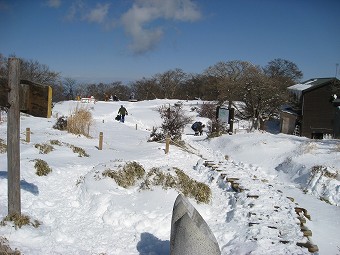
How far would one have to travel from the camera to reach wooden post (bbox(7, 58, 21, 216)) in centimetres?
494

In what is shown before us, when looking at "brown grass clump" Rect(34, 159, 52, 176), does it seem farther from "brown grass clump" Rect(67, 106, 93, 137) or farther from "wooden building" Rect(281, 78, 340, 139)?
"wooden building" Rect(281, 78, 340, 139)

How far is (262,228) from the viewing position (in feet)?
19.3

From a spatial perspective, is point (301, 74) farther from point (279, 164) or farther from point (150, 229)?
point (150, 229)

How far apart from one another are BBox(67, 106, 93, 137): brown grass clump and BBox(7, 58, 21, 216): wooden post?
12509mm

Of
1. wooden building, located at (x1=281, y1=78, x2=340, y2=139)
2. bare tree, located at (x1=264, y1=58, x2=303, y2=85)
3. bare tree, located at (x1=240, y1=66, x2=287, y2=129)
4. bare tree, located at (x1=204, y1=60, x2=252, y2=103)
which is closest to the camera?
wooden building, located at (x1=281, y1=78, x2=340, y2=139)

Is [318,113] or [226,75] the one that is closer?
[318,113]

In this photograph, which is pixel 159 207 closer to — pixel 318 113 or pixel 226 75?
pixel 318 113

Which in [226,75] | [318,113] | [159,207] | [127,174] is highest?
[226,75]

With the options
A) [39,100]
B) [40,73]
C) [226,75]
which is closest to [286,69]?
[226,75]

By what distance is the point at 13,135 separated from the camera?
16.6 feet

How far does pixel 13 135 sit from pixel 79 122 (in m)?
13.1

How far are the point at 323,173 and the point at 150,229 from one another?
5932 millimetres

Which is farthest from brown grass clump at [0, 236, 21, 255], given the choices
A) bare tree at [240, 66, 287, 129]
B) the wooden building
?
the wooden building

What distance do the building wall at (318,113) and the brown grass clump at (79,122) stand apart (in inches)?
837
